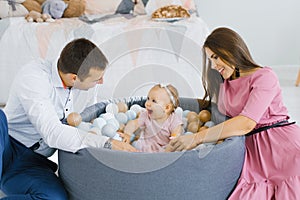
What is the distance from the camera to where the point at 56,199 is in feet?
4.62

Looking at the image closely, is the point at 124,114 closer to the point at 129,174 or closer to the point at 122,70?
the point at 122,70

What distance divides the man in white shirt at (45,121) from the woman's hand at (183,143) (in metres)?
0.16

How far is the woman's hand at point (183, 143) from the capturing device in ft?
4.73

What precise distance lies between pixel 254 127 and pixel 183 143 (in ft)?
0.84

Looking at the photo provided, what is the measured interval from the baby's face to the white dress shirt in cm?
26

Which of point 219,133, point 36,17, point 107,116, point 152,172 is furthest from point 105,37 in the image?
point 152,172

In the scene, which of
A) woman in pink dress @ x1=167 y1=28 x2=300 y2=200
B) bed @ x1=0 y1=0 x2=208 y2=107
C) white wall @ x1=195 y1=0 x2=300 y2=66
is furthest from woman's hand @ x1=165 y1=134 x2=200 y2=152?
white wall @ x1=195 y1=0 x2=300 y2=66

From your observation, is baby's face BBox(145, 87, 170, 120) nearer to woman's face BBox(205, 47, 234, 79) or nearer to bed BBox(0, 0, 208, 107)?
woman's face BBox(205, 47, 234, 79)

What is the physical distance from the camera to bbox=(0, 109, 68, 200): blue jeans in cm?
141

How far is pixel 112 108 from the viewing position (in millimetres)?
1784

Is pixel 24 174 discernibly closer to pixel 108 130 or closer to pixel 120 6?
pixel 108 130

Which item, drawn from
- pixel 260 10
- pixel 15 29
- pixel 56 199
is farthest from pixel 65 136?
pixel 260 10

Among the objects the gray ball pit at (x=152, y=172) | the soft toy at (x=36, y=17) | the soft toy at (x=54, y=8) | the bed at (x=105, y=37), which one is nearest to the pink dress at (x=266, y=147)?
the gray ball pit at (x=152, y=172)

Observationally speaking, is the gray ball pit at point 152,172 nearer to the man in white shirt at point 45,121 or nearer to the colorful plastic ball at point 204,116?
the man in white shirt at point 45,121
